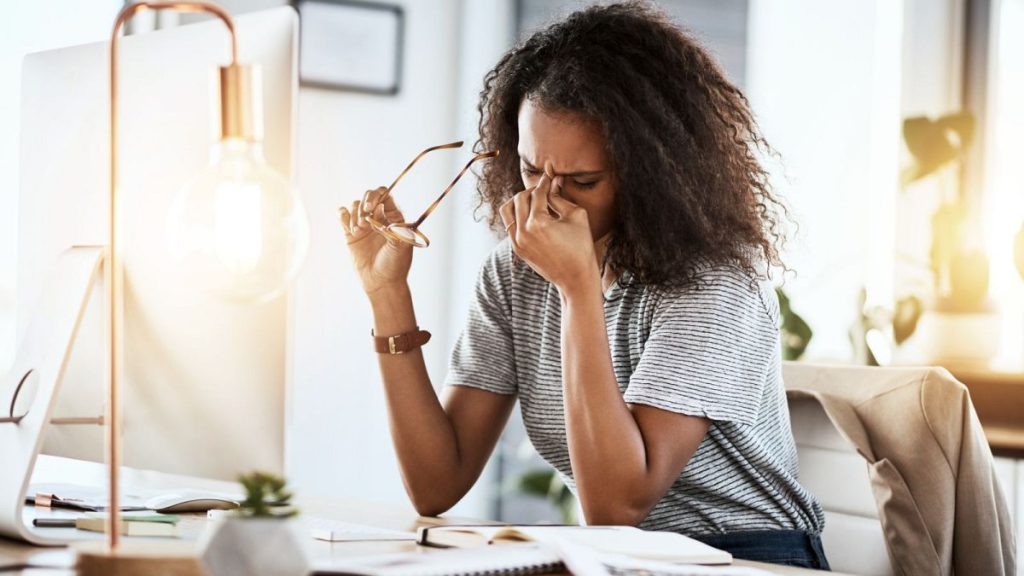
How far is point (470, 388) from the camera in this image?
5.28ft

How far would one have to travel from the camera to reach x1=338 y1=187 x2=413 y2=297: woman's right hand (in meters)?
1.54

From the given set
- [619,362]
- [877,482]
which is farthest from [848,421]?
[619,362]

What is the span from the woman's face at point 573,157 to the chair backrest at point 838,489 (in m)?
0.34

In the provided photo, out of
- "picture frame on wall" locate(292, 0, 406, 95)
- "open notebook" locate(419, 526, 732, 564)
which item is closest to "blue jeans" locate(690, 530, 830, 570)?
"open notebook" locate(419, 526, 732, 564)

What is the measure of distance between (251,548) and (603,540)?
1.22ft

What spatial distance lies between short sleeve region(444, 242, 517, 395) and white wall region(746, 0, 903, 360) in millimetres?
1185

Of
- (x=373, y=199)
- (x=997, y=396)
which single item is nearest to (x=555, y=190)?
(x=373, y=199)

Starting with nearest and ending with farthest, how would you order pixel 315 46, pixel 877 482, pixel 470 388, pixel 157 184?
1. pixel 157 184
2. pixel 877 482
3. pixel 470 388
4. pixel 315 46

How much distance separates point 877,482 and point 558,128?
545 mm

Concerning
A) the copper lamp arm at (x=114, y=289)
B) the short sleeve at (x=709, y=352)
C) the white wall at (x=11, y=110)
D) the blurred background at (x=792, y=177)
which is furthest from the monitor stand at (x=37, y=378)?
the white wall at (x=11, y=110)

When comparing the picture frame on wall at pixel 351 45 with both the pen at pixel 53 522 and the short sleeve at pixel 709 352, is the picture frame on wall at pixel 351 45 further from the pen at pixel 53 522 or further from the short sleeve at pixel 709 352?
the pen at pixel 53 522

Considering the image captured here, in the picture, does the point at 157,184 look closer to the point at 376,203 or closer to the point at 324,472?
the point at 376,203

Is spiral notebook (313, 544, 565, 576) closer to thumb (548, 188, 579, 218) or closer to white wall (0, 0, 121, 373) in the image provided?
thumb (548, 188, 579, 218)

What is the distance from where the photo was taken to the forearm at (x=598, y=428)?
130 cm
